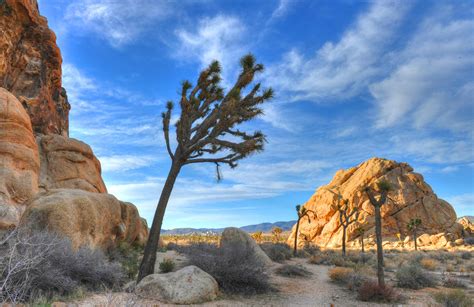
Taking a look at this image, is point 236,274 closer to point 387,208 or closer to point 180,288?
point 180,288

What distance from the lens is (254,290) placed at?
10.2 meters

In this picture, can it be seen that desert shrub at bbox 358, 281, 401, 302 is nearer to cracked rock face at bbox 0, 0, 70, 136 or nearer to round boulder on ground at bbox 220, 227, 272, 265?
round boulder on ground at bbox 220, 227, 272, 265

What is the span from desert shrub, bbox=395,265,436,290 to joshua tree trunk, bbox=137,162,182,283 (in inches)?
372

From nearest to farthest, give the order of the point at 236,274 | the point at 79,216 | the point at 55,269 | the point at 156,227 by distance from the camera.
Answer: the point at 55,269 < the point at 236,274 < the point at 156,227 < the point at 79,216

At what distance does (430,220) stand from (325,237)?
55.0ft

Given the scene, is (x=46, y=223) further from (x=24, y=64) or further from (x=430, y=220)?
(x=430, y=220)

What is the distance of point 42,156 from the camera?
1834 cm

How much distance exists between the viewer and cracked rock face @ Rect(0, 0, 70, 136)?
62.0 feet

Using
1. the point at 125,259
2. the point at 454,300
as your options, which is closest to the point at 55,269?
the point at 125,259

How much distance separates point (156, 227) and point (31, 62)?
1723 centimetres

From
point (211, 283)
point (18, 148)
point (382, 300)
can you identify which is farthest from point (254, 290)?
point (18, 148)

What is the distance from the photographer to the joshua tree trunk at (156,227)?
10.8m

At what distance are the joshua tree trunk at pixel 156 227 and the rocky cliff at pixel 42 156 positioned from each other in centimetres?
245

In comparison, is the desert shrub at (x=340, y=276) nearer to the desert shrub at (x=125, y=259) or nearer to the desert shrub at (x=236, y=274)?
the desert shrub at (x=236, y=274)
